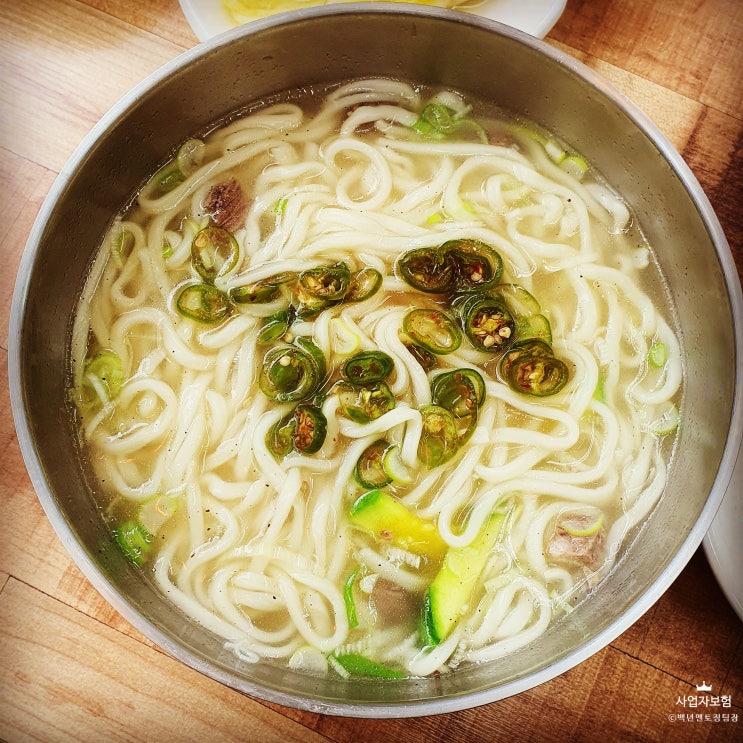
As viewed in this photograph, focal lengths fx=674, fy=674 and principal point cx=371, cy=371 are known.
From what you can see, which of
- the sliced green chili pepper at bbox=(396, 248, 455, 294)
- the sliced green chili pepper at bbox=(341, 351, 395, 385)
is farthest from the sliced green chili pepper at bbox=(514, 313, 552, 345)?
the sliced green chili pepper at bbox=(341, 351, 395, 385)

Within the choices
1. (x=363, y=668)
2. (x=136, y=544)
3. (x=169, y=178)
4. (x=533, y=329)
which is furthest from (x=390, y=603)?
(x=169, y=178)

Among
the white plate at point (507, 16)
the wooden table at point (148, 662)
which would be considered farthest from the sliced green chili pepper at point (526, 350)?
the white plate at point (507, 16)

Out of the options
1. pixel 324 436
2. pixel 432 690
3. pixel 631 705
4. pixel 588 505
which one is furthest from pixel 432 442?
pixel 631 705

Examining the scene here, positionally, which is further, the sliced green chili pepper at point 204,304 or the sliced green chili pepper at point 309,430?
the sliced green chili pepper at point 204,304

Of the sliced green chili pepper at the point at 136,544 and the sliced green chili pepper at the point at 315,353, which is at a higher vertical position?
the sliced green chili pepper at the point at 315,353

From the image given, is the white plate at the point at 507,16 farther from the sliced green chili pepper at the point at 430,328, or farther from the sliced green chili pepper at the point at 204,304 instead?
the sliced green chili pepper at the point at 430,328

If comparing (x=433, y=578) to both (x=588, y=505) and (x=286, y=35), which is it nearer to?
(x=588, y=505)

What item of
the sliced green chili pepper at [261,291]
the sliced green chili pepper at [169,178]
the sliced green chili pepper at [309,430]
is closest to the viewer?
the sliced green chili pepper at [309,430]
